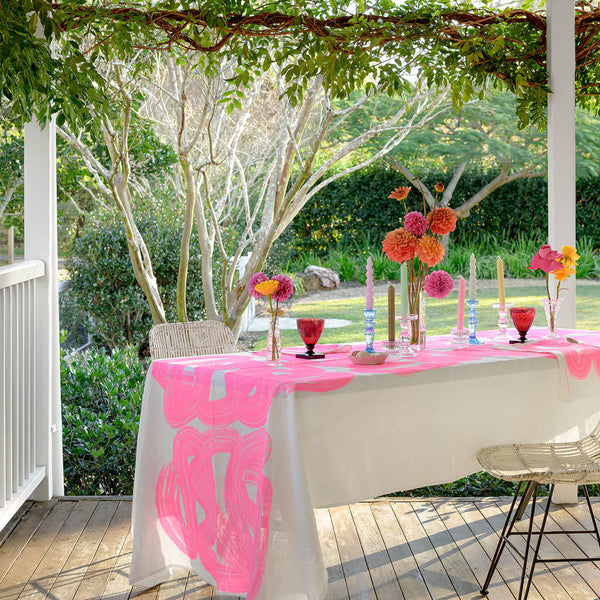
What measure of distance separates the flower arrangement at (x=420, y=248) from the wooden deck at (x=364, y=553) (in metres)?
0.85

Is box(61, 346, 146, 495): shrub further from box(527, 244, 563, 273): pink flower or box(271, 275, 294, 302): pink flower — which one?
box(527, 244, 563, 273): pink flower

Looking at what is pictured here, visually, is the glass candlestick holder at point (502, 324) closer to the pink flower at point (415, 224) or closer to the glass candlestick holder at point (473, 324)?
the glass candlestick holder at point (473, 324)

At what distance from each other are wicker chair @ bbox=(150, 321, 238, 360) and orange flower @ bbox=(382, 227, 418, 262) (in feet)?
2.53

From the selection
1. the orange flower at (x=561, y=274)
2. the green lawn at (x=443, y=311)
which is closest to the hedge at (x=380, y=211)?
the green lawn at (x=443, y=311)

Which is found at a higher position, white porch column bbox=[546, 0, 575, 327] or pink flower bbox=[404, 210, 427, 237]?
white porch column bbox=[546, 0, 575, 327]

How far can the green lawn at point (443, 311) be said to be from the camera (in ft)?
30.7

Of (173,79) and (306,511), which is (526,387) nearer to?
(306,511)

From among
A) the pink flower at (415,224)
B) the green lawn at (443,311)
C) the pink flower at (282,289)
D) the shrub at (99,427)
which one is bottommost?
the shrub at (99,427)

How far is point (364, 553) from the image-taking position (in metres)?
3.06

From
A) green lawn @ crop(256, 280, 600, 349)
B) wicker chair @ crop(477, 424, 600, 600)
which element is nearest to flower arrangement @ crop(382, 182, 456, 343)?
wicker chair @ crop(477, 424, 600, 600)

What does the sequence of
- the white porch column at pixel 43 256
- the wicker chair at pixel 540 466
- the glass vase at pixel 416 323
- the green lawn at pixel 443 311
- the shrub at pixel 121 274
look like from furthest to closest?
the green lawn at pixel 443 311 → the shrub at pixel 121 274 → the white porch column at pixel 43 256 → the glass vase at pixel 416 323 → the wicker chair at pixel 540 466

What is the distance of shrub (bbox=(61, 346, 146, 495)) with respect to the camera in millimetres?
3996

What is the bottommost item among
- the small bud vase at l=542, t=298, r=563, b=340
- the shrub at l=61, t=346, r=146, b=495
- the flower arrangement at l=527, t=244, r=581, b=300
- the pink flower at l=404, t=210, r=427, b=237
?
the shrub at l=61, t=346, r=146, b=495

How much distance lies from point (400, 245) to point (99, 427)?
2058 millimetres
